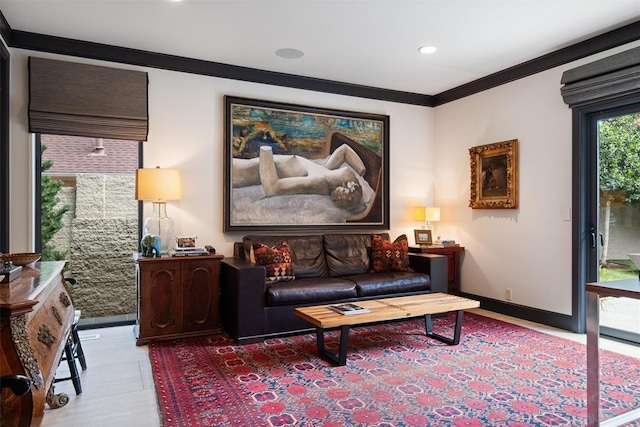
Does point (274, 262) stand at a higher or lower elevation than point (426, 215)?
lower

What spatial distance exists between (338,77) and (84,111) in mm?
2616

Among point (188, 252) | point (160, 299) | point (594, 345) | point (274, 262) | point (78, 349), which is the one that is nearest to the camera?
point (594, 345)

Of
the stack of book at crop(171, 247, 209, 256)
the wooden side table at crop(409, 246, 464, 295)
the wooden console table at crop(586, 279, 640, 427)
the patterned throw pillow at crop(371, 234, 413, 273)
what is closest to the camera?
the wooden console table at crop(586, 279, 640, 427)

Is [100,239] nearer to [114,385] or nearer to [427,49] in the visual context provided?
[114,385]

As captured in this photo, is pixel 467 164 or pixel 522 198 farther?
pixel 467 164

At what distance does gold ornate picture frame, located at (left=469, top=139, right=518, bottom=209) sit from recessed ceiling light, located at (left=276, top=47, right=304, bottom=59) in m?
2.31

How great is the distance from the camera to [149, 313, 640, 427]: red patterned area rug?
2.27 meters

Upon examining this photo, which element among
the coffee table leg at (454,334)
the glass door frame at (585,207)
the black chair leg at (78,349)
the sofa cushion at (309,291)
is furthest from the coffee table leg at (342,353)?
the glass door frame at (585,207)

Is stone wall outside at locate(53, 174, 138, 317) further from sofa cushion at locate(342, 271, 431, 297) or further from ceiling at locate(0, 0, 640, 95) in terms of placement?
sofa cushion at locate(342, 271, 431, 297)

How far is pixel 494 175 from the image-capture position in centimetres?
469

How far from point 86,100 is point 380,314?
3177 mm

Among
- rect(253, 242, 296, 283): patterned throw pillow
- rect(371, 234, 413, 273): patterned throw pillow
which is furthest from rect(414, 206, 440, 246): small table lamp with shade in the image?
rect(253, 242, 296, 283): patterned throw pillow

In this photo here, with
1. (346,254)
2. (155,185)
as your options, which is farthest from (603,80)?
(155,185)

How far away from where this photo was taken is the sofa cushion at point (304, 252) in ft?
14.2
